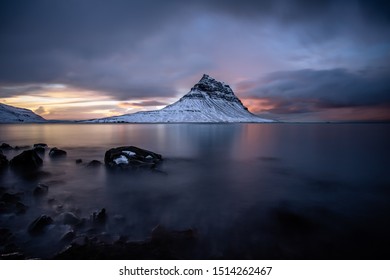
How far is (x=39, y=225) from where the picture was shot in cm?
573

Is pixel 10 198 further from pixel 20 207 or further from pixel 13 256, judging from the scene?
pixel 13 256

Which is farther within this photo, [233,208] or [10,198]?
[10,198]

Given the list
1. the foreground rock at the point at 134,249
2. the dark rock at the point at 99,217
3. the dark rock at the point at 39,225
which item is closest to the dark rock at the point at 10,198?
the dark rock at the point at 39,225

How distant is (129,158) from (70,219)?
7.60m

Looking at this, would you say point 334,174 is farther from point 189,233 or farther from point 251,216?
point 189,233

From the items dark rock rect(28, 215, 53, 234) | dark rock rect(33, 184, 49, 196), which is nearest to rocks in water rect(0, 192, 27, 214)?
dark rock rect(33, 184, 49, 196)

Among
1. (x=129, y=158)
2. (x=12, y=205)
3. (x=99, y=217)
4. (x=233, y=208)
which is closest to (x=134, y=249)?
(x=99, y=217)

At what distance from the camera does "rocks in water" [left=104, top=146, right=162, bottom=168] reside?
43.7ft

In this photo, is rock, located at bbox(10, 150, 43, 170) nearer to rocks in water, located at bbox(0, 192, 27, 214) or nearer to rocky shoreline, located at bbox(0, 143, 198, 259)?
rocks in water, located at bbox(0, 192, 27, 214)

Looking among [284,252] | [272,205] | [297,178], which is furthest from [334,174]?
[284,252]

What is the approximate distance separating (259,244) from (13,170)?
13499 mm

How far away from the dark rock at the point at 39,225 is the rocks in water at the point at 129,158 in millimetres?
7149

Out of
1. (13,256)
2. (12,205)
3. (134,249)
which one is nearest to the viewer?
(13,256)

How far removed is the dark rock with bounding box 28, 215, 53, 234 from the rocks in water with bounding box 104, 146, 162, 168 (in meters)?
7.15
